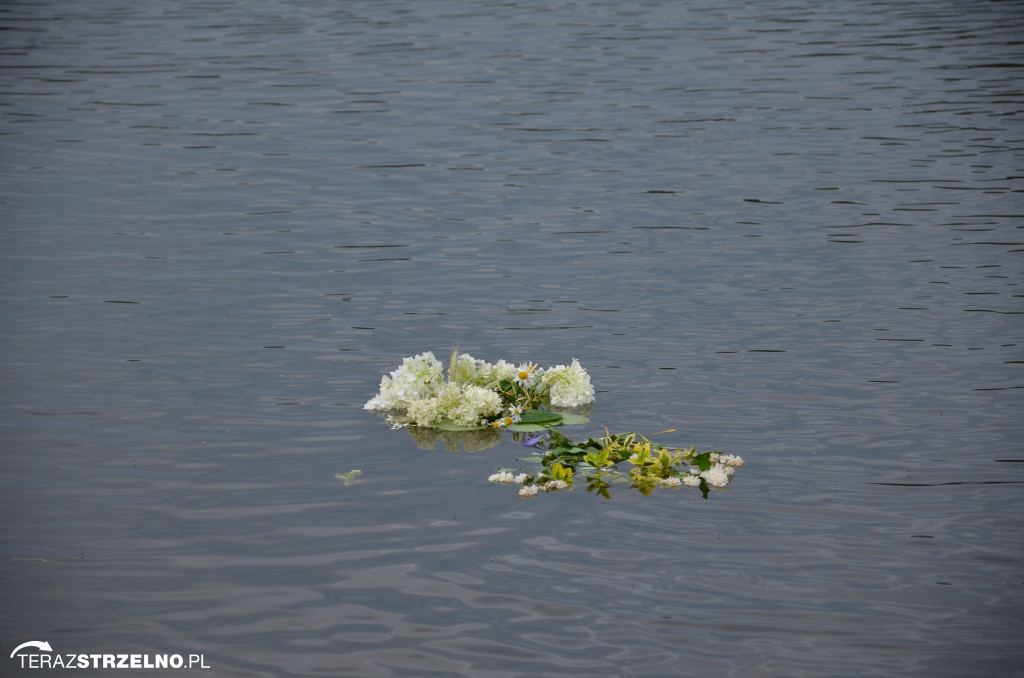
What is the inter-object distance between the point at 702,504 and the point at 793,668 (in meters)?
2.17

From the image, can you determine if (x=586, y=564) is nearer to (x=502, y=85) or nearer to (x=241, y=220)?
(x=241, y=220)

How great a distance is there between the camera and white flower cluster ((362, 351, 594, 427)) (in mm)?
10547

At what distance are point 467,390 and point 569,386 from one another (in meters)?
0.86

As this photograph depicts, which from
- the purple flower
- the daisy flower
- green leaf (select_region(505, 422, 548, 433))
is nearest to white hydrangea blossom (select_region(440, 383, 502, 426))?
green leaf (select_region(505, 422, 548, 433))

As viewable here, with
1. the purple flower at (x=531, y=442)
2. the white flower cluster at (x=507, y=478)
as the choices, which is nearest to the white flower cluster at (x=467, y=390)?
the purple flower at (x=531, y=442)

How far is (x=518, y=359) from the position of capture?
1200cm

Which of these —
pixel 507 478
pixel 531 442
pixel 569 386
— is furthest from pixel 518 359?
pixel 507 478

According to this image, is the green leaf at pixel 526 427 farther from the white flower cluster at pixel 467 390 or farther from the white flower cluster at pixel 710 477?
the white flower cluster at pixel 710 477

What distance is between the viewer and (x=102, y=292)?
571 inches

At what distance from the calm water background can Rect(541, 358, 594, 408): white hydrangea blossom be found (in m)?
0.43

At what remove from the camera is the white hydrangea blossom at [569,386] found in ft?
Answer: 35.0

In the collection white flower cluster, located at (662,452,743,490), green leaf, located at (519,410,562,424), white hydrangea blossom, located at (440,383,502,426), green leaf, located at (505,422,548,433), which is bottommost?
white flower cluster, located at (662,452,743,490)

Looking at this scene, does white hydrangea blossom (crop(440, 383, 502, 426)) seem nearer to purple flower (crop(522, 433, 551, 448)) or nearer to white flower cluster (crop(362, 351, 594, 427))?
white flower cluster (crop(362, 351, 594, 427))

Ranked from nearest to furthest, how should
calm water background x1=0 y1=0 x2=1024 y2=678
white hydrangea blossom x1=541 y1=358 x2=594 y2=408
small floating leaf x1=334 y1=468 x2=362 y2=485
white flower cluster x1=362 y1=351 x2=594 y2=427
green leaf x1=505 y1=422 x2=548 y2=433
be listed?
1. calm water background x1=0 y1=0 x2=1024 y2=678
2. small floating leaf x1=334 y1=468 x2=362 y2=485
3. green leaf x1=505 y1=422 x2=548 y2=433
4. white flower cluster x1=362 y1=351 x2=594 y2=427
5. white hydrangea blossom x1=541 y1=358 x2=594 y2=408
